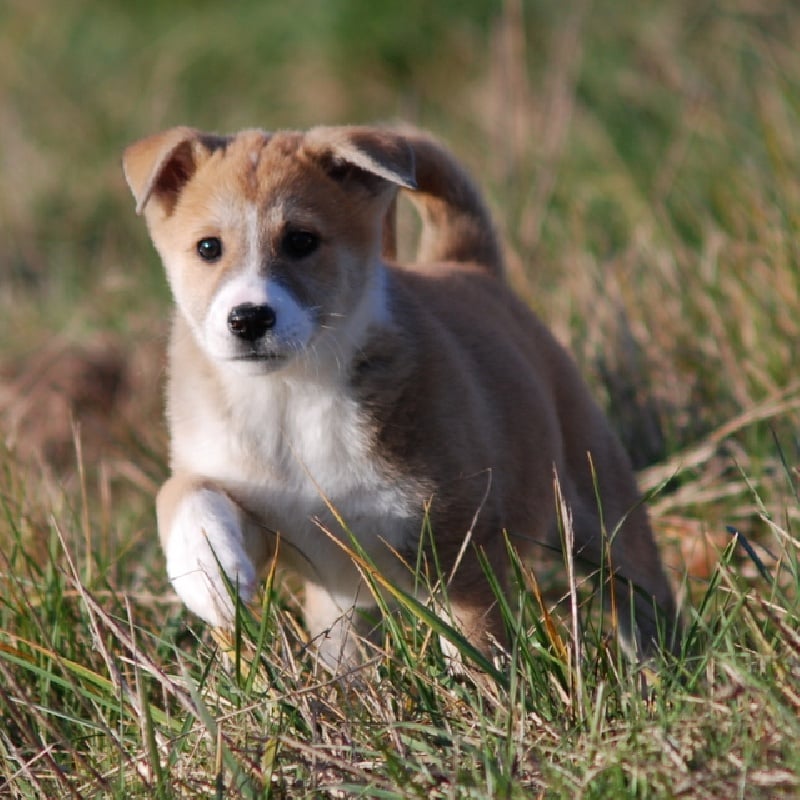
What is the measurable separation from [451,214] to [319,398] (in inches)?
41.8

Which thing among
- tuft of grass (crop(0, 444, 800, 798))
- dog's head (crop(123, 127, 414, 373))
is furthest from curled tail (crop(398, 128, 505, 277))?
tuft of grass (crop(0, 444, 800, 798))

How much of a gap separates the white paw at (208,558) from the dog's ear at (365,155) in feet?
2.99

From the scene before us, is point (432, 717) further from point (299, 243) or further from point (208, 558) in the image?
point (299, 243)

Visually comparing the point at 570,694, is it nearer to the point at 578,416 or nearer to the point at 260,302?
the point at 260,302

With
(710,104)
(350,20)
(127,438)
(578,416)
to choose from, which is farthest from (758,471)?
(350,20)

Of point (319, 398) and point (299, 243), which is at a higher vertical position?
point (299, 243)

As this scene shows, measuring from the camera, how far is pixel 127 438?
5160mm

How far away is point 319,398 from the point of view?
142 inches

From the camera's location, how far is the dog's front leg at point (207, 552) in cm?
326

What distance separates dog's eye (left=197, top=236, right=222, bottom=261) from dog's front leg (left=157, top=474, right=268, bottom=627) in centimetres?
57

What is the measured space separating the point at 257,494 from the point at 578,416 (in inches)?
45.5

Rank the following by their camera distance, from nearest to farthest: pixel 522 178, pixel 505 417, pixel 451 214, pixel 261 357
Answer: pixel 261 357 → pixel 505 417 → pixel 451 214 → pixel 522 178

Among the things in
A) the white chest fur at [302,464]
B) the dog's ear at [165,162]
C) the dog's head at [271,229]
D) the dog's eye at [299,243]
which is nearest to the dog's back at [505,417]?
the white chest fur at [302,464]

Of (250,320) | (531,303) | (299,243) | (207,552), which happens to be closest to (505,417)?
(299,243)
